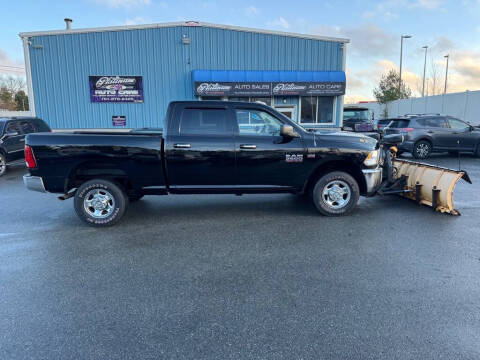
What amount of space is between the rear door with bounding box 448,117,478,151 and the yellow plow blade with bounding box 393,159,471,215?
794 cm

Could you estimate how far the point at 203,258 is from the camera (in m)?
3.97

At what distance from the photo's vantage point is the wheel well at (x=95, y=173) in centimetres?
512

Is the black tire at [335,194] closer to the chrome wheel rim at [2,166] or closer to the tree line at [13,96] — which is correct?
the chrome wheel rim at [2,166]

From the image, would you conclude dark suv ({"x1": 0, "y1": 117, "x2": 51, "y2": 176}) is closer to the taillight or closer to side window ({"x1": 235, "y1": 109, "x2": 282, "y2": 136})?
the taillight

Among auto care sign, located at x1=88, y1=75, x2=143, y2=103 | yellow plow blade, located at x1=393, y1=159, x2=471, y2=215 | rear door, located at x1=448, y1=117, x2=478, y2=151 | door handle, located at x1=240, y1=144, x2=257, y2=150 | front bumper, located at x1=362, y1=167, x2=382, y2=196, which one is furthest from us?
auto care sign, located at x1=88, y1=75, x2=143, y2=103

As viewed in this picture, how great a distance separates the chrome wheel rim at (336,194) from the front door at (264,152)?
1.78ft

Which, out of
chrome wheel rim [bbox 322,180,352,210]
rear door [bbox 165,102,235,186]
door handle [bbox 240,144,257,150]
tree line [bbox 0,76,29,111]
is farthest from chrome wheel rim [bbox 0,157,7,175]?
tree line [bbox 0,76,29,111]

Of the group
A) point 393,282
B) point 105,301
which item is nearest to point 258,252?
point 393,282

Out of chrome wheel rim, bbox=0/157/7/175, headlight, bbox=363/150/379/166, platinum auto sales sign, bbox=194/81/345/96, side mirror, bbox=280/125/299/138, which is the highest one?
platinum auto sales sign, bbox=194/81/345/96

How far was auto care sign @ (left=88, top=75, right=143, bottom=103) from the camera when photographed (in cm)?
1725

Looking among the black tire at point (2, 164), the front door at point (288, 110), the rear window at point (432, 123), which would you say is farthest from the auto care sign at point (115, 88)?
the rear window at point (432, 123)

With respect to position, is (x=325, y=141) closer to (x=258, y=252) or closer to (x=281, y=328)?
(x=258, y=252)

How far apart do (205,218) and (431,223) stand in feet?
12.1

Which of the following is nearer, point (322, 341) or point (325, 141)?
point (322, 341)
